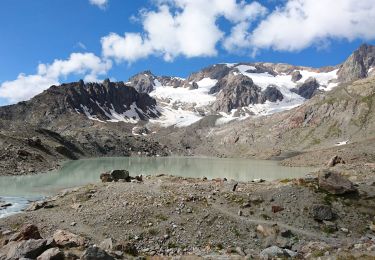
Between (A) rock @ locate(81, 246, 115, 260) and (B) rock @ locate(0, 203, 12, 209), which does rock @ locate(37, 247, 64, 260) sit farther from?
(B) rock @ locate(0, 203, 12, 209)

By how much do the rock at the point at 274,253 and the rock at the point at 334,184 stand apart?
54.2ft

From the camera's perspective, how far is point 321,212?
42.2 meters

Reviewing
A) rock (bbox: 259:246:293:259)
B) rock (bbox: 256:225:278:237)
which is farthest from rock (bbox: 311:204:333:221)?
rock (bbox: 259:246:293:259)

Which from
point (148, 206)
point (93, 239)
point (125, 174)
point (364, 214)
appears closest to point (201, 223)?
point (148, 206)

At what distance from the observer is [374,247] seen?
29.4 metres

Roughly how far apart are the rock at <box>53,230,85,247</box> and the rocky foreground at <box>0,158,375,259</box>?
0.25ft

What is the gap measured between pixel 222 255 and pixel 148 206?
12907 millimetres

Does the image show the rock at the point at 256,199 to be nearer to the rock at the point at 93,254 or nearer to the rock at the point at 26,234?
the rock at the point at 26,234

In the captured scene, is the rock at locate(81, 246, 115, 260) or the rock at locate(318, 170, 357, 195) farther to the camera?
the rock at locate(318, 170, 357, 195)

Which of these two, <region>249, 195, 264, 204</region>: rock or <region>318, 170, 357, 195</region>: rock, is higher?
<region>318, 170, 357, 195</region>: rock

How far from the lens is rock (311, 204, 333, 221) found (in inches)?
1649

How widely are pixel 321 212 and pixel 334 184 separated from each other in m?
6.17

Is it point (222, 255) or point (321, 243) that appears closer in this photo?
point (222, 255)

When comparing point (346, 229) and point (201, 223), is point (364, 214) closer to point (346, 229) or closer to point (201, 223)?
point (346, 229)
